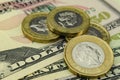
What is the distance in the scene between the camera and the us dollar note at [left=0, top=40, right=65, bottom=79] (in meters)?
0.73

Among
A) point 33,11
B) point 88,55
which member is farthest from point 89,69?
point 33,11

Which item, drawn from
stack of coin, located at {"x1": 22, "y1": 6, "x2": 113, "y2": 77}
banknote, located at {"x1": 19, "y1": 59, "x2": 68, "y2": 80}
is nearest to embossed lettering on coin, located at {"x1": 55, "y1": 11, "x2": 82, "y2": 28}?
stack of coin, located at {"x1": 22, "y1": 6, "x2": 113, "y2": 77}

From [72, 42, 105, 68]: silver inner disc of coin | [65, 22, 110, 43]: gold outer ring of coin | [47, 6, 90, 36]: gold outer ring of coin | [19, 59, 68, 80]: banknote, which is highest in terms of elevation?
[47, 6, 90, 36]: gold outer ring of coin

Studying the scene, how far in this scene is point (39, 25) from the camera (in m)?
0.82

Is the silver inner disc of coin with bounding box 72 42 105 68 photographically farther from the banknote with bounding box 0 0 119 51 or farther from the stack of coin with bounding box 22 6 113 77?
the banknote with bounding box 0 0 119 51

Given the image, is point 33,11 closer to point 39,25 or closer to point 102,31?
point 39,25

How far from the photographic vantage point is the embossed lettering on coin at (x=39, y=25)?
0.80 m

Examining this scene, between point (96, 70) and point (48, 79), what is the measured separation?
0.12m

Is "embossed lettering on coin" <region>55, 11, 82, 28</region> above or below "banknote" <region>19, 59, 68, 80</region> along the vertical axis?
above

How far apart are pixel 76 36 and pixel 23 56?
0.49ft

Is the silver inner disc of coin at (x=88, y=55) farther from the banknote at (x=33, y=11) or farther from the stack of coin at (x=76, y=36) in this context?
the banknote at (x=33, y=11)

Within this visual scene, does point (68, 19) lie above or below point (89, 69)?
above

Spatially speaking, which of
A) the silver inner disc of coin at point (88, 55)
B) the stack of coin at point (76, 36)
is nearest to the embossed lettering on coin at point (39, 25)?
the stack of coin at point (76, 36)

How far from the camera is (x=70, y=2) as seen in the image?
0.94 metres
